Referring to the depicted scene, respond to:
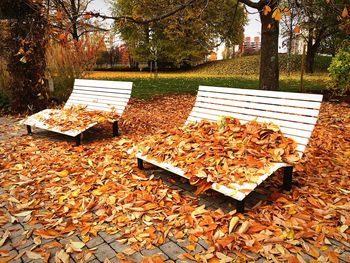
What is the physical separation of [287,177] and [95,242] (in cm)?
213

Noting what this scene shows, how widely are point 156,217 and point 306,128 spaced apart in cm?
190

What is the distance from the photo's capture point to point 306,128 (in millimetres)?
3330

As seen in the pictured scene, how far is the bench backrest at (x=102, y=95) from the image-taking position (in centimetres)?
571

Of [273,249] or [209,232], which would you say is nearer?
[273,249]

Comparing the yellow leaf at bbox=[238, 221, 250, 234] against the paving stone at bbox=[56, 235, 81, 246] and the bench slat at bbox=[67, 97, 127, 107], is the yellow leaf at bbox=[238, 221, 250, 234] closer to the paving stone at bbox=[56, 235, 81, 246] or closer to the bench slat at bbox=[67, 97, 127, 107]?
the paving stone at bbox=[56, 235, 81, 246]

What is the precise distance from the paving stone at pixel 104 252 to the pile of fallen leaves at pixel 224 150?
41.1 inches

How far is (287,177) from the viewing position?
11.0 ft

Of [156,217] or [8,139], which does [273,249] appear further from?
[8,139]

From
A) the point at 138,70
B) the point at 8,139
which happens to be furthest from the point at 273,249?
the point at 138,70

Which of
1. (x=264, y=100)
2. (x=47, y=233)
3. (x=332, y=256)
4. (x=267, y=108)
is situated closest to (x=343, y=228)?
(x=332, y=256)

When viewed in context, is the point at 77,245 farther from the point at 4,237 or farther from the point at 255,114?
the point at 255,114

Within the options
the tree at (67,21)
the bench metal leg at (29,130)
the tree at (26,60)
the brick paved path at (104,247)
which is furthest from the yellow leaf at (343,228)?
the tree at (26,60)

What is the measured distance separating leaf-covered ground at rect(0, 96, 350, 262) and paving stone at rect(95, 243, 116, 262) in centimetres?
6

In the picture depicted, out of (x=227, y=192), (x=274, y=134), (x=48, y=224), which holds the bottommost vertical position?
(x=48, y=224)
